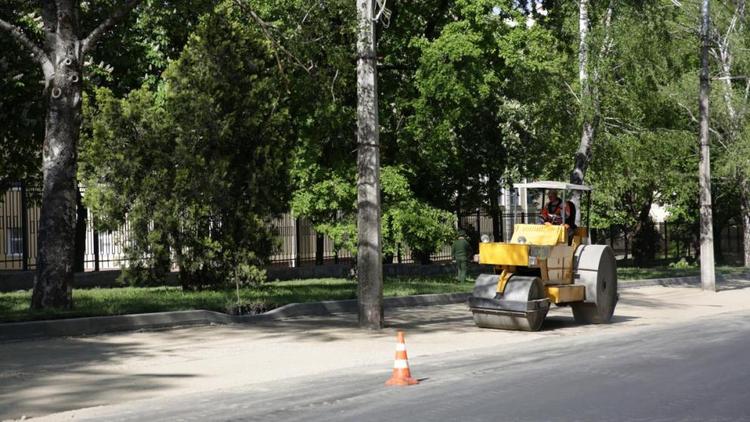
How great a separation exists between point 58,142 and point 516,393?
1157 cm

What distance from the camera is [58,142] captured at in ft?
62.3

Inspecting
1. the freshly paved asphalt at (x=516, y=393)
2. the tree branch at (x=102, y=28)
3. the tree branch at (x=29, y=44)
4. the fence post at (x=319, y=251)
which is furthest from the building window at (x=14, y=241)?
the freshly paved asphalt at (x=516, y=393)

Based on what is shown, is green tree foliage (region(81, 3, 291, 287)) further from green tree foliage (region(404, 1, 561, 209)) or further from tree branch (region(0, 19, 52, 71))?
green tree foliage (region(404, 1, 561, 209))

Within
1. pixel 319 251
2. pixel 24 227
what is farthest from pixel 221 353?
pixel 319 251

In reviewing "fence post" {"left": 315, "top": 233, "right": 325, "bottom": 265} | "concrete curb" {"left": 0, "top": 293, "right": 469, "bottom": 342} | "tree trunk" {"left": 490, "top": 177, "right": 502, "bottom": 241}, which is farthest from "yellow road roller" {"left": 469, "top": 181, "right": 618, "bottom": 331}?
"tree trunk" {"left": 490, "top": 177, "right": 502, "bottom": 241}

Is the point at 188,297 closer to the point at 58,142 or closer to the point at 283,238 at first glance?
the point at 58,142

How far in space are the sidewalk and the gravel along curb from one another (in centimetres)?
38

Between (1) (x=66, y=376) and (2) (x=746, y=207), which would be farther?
(2) (x=746, y=207)

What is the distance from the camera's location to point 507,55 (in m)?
30.5

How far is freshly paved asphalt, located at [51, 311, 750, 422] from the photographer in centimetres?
976

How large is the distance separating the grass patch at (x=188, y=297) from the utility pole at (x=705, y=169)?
7456 mm

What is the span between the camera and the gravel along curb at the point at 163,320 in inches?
648

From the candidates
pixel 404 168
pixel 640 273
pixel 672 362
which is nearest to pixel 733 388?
pixel 672 362

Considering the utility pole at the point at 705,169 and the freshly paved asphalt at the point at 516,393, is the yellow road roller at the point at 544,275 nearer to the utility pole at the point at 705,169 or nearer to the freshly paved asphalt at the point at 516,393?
the freshly paved asphalt at the point at 516,393
